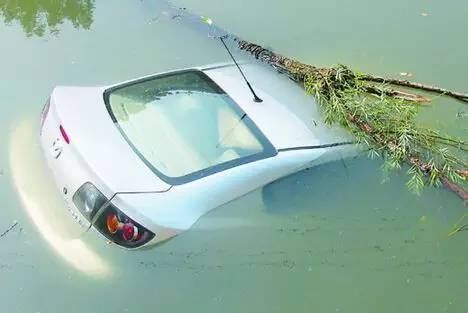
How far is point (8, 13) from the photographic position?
6051 mm

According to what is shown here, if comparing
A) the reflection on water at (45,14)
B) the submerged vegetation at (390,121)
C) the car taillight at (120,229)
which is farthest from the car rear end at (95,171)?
the reflection on water at (45,14)

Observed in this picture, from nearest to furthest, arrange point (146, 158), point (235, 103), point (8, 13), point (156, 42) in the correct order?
1. point (146, 158)
2. point (235, 103)
3. point (156, 42)
4. point (8, 13)

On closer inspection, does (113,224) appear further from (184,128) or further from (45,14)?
(45,14)

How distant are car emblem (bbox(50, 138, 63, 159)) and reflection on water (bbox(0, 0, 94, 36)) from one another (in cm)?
258

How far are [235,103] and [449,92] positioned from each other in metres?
2.05

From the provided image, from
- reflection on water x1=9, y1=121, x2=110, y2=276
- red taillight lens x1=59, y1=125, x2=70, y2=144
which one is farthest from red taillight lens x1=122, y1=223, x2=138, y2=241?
red taillight lens x1=59, y1=125, x2=70, y2=144

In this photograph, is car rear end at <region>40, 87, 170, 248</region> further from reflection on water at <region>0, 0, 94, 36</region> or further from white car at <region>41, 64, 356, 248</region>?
reflection on water at <region>0, 0, 94, 36</region>

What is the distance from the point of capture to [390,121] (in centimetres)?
444

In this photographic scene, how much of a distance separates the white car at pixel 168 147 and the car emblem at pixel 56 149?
17 millimetres

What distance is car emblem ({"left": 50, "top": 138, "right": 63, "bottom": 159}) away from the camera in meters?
3.43

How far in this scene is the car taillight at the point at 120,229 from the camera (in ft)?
10.5

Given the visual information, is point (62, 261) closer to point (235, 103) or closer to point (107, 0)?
point (235, 103)

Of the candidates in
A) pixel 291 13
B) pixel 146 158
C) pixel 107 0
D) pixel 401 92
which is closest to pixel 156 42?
pixel 107 0

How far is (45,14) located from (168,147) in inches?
125
